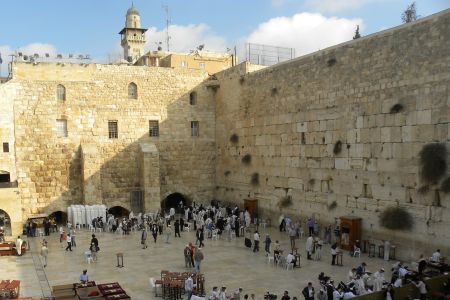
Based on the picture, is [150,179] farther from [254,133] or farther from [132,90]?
[254,133]

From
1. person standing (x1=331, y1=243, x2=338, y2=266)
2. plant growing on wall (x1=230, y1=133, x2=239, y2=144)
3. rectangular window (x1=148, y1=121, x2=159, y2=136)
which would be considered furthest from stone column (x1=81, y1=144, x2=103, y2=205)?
person standing (x1=331, y1=243, x2=338, y2=266)

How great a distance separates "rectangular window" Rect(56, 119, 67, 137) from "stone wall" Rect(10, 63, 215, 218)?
0.65 feet

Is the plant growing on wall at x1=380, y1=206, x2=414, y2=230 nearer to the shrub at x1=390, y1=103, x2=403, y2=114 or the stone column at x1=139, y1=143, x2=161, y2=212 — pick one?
the shrub at x1=390, y1=103, x2=403, y2=114

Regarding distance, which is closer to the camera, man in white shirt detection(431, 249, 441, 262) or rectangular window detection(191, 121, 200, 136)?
man in white shirt detection(431, 249, 441, 262)

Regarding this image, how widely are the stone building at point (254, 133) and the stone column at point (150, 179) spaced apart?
0.17ft

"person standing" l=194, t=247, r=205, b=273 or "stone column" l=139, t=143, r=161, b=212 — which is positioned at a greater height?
"stone column" l=139, t=143, r=161, b=212

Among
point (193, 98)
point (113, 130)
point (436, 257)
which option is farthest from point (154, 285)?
point (193, 98)

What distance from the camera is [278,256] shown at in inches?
560

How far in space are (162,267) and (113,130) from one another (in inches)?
444

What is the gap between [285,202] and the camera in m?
19.7

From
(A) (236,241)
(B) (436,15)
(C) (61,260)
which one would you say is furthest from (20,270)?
(B) (436,15)

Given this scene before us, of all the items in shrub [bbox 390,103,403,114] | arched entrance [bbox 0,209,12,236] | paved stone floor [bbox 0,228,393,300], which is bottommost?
paved stone floor [bbox 0,228,393,300]

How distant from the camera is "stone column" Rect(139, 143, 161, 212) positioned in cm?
2333

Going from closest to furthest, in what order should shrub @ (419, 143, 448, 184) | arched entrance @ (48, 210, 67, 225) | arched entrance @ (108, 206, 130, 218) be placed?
shrub @ (419, 143, 448, 184) → arched entrance @ (48, 210, 67, 225) → arched entrance @ (108, 206, 130, 218)
